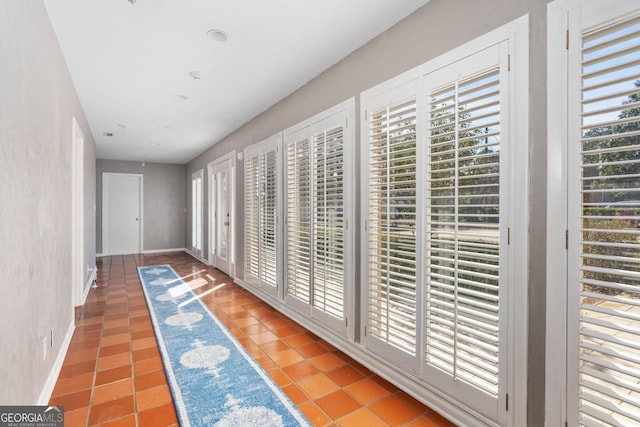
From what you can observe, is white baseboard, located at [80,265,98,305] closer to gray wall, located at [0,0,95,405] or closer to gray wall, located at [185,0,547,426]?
gray wall, located at [0,0,95,405]

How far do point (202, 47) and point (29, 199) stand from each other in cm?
166

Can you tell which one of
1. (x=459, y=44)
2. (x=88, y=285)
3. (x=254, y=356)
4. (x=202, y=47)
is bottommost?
(x=254, y=356)

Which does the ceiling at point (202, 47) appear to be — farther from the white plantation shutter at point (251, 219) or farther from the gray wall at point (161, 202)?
the gray wall at point (161, 202)

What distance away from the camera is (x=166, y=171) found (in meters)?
8.81

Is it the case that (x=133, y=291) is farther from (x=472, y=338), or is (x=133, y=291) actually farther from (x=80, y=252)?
(x=472, y=338)

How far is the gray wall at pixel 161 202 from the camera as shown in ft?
27.9

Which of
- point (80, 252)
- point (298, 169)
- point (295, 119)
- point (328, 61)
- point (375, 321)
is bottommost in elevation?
point (375, 321)

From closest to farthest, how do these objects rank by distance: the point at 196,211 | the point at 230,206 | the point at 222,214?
1. the point at 230,206
2. the point at 222,214
3. the point at 196,211

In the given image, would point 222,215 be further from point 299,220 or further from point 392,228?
point 392,228

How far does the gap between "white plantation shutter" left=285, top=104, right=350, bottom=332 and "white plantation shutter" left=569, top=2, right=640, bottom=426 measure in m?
1.63

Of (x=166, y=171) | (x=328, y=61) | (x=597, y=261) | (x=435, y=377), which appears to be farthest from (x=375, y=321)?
(x=166, y=171)

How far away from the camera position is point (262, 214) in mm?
4230

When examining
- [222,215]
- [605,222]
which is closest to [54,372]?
[605,222]

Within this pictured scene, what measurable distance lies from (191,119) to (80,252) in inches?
90.9
